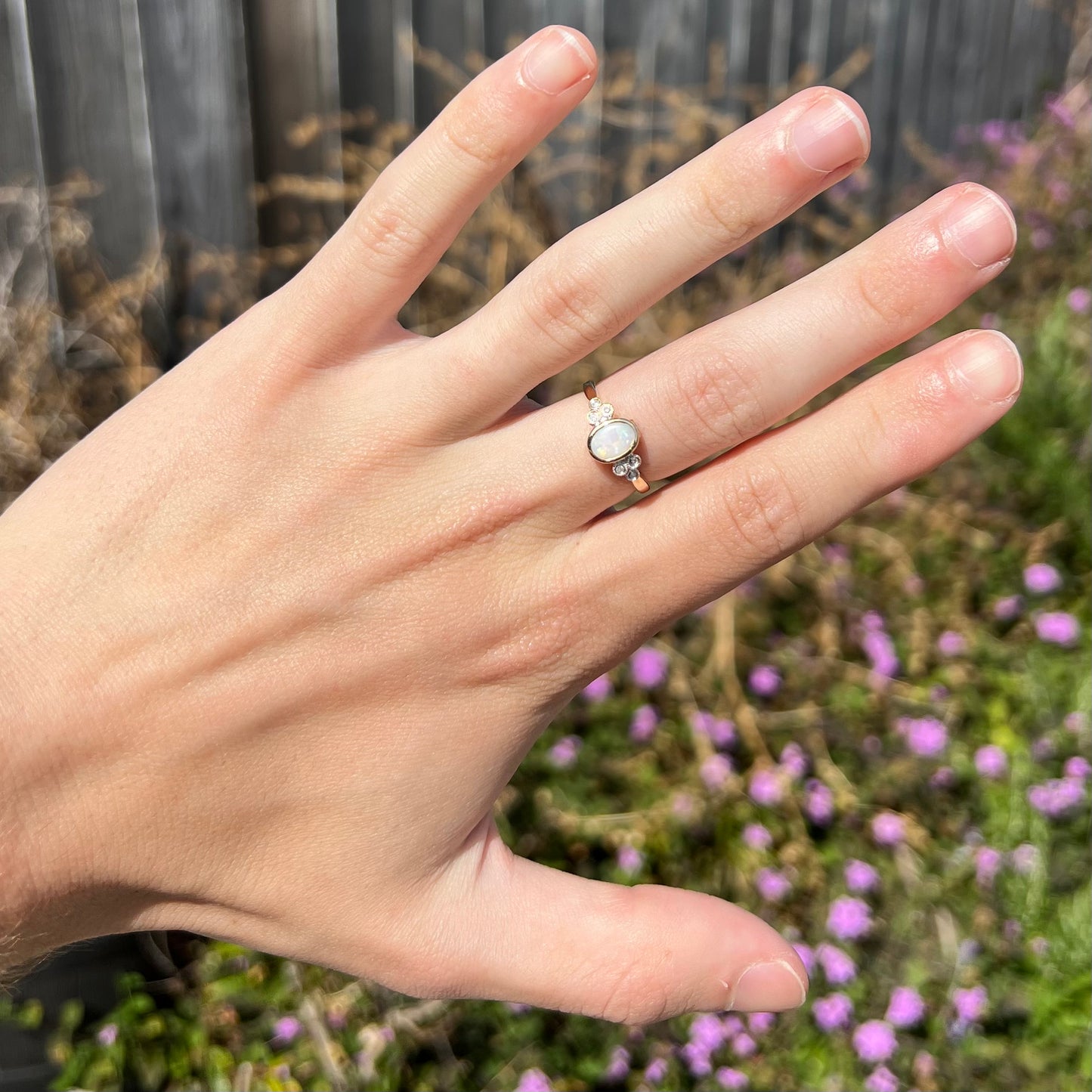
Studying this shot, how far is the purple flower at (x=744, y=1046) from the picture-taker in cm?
203

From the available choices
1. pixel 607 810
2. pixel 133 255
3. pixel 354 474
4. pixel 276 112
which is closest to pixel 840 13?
pixel 276 112

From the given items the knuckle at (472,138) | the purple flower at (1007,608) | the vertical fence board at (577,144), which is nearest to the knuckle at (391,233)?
the knuckle at (472,138)

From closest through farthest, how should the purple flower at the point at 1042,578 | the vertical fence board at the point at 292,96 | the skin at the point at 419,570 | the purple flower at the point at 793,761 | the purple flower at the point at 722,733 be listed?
the skin at the point at 419,570, the purple flower at the point at 793,761, the purple flower at the point at 722,733, the purple flower at the point at 1042,578, the vertical fence board at the point at 292,96

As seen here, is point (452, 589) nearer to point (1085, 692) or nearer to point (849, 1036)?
point (849, 1036)

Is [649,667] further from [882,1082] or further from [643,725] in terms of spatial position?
[882,1082]

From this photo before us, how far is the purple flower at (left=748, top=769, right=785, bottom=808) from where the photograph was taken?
7.34 ft

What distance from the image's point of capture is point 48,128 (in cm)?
279

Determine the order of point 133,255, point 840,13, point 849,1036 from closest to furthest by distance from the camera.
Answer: point 849,1036
point 133,255
point 840,13

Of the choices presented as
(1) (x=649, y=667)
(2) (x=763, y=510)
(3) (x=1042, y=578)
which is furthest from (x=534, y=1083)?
(3) (x=1042, y=578)

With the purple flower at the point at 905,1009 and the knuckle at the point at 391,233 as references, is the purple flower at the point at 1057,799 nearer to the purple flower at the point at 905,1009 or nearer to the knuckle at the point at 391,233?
the purple flower at the point at 905,1009

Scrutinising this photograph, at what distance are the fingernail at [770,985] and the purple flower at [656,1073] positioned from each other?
0.84 metres

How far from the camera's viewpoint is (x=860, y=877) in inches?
83.9

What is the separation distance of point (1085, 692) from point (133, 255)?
9.61 feet

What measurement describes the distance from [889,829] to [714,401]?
1318mm
